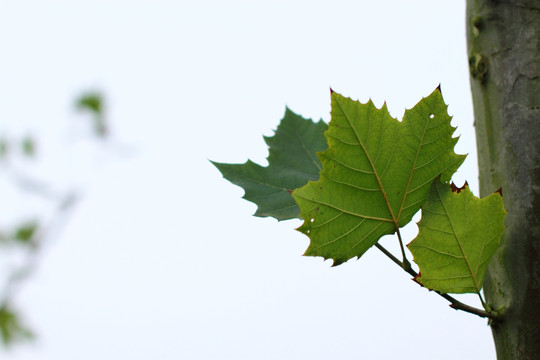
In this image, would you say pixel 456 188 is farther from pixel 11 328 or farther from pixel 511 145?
pixel 11 328

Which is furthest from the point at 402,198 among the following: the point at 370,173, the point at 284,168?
the point at 284,168

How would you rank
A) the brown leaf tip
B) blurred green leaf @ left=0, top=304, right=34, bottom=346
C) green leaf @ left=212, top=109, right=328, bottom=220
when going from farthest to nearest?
blurred green leaf @ left=0, top=304, right=34, bottom=346 → green leaf @ left=212, top=109, right=328, bottom=220 → the brown leaf tip

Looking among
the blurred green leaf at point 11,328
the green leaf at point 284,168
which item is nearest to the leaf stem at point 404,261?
the green leaf at point 284,168

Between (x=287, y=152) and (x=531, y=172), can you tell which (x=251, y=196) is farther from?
(x=531, y=172)

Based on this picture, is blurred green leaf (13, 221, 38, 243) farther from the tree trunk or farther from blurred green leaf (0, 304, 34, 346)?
the tree trunk

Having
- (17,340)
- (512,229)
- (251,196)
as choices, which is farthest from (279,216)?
(17,340)

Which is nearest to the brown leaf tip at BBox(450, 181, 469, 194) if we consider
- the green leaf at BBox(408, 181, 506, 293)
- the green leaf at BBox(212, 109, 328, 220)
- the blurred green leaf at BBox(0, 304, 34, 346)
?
the green leaf at BBox(408, 181, 506, 293)
